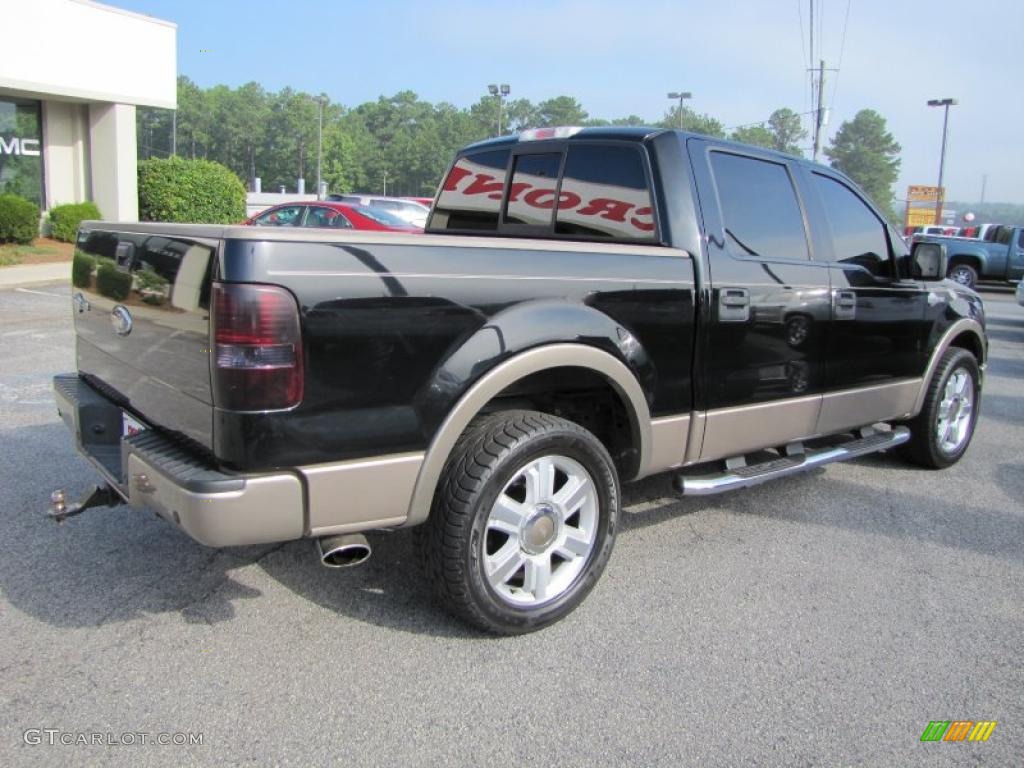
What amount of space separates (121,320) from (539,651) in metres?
2.02

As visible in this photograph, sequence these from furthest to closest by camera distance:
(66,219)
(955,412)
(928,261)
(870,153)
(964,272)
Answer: (870,153) < (964,272) < (66,219) < (955,412) < (928,261)

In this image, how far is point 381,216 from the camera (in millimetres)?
14641

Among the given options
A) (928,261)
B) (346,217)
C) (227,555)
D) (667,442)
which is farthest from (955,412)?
(346,217)

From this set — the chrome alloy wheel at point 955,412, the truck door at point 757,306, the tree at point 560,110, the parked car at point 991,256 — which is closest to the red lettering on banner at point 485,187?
the truck door at point 757,306

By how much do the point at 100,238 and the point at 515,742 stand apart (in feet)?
8.40

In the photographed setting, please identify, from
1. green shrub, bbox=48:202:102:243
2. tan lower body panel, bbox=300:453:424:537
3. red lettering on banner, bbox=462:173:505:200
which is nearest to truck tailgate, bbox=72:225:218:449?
tan lower body panel, bbox=300:453:424:537

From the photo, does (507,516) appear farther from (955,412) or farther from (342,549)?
(955,412)

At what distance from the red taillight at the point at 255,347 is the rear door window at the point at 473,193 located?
84.9 inches

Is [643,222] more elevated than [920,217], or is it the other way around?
[920,217]

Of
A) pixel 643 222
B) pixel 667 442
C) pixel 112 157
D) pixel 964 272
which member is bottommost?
pixel 667 442

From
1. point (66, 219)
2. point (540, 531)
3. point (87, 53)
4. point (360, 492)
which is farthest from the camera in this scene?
point (87, 53)

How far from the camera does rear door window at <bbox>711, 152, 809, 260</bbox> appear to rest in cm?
391

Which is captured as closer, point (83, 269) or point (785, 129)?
point (83, 269)

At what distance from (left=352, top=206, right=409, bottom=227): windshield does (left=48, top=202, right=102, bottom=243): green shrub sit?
26.3 feet
